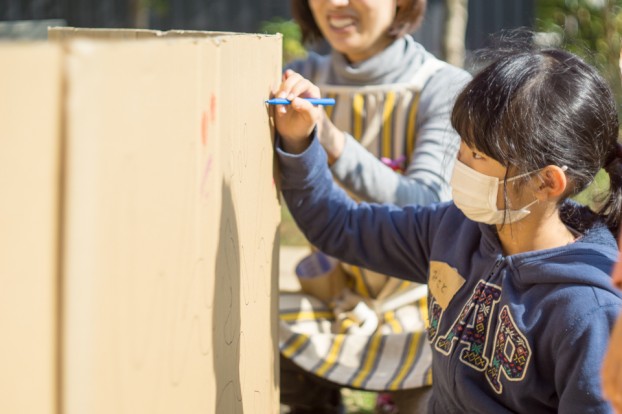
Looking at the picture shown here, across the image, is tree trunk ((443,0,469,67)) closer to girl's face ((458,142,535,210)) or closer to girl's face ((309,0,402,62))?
girl's face ((309,0,402,62))

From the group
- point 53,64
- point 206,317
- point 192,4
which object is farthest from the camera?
point 192,4

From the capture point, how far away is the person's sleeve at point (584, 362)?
1.82 m

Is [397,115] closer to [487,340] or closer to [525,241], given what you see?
[525,241]

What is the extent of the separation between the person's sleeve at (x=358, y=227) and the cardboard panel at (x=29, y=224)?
1.32 meters

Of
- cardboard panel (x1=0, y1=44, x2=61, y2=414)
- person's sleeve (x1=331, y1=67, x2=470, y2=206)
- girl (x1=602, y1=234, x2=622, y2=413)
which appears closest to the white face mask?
person's sleeve (x1=331, y1=67, x2=470, y2=206)

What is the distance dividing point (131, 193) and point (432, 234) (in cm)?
126

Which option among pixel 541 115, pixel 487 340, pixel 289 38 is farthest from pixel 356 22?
pixel 289 38

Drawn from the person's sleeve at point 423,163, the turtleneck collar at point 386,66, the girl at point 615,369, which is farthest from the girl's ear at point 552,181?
the turtleneck collar at point 386,66

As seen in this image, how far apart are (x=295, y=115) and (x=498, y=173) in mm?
485

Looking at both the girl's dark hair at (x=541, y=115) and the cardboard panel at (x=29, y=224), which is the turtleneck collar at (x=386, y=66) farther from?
the cardboard panel at (x=29, y=224)

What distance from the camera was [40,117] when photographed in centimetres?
105

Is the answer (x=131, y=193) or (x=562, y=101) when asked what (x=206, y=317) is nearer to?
(x=131, y=193)

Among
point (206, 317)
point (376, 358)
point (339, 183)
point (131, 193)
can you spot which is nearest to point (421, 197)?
point (339, 183)

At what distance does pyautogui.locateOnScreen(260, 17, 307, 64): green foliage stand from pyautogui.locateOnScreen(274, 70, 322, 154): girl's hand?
271 inches
